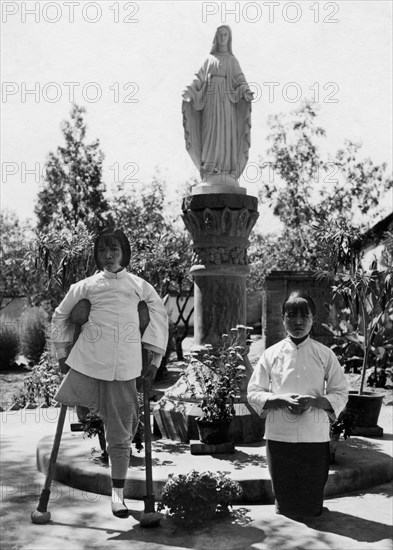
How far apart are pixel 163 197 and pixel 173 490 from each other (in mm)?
22254

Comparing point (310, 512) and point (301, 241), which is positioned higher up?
point (301, 241)

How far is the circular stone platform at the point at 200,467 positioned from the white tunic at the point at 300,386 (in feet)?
3.07

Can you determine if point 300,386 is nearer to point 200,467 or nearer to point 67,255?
point 200,467

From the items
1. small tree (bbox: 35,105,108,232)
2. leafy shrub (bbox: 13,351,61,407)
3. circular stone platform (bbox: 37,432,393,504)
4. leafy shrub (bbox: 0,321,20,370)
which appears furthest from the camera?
small tree (bbox: 35,105,108,232)

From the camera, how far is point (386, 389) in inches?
529

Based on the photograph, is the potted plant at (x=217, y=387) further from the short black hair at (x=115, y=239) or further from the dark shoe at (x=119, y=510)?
the short black hair at (x=115, y=239)

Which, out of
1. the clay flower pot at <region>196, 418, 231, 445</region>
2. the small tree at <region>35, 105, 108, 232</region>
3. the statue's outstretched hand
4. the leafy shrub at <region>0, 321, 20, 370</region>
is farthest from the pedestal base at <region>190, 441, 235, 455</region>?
the small tree at <region>35, 105, 108, 232</region>

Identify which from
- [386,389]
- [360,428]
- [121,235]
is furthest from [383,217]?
[121,235]

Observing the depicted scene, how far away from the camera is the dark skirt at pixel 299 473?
476 centimetres

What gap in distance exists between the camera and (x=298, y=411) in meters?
4.68

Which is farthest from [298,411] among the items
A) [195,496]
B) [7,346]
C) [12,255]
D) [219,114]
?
[12,255]

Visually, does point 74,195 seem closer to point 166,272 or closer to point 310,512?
point 166,272

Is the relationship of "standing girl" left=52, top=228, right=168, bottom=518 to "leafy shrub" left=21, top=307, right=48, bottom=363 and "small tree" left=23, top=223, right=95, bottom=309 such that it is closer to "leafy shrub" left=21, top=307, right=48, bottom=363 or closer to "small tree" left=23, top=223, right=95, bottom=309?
"small tree" left=23, top=223, right=95, bottom=309

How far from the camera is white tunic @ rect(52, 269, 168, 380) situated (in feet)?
16.2
